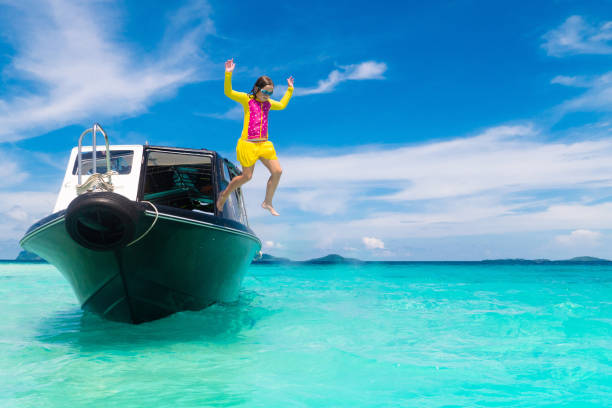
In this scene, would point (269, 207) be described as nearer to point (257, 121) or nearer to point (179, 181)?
point (257, 121)

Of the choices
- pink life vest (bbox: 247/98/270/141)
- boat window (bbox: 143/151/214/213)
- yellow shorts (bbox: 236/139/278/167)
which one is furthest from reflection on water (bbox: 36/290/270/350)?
pink life vest (bbox: 247/98/270/141)

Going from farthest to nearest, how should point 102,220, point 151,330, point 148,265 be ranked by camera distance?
point 151,330
point 148,265
point 102,220

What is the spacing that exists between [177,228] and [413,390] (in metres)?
3.58

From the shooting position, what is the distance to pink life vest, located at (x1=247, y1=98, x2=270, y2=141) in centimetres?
532

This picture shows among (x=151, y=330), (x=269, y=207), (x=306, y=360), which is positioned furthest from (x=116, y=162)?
(x=306, y=360)

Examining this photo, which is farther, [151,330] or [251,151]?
[151,330]

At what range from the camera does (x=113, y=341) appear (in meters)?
5.97

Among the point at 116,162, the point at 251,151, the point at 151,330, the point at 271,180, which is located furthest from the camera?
the point at 116,162

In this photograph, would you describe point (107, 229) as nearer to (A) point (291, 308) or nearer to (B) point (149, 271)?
(B) point (149, 271)

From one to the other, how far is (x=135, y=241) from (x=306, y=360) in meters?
2.68

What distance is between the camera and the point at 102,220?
5172 mm

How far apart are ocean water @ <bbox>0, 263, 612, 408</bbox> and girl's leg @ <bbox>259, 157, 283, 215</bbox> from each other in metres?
1.91

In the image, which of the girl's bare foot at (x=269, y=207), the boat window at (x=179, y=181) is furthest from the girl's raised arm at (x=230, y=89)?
the boat window at (x=179, y=181)

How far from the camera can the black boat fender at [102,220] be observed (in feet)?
16.1
